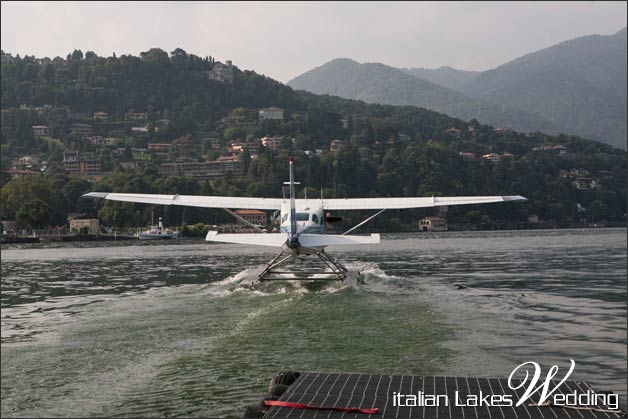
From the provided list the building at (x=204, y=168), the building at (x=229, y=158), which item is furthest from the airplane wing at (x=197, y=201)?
the building at (x=229, y=158)

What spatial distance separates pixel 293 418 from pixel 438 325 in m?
9.21

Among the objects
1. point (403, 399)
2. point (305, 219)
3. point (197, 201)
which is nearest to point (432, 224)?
point (197, 201)

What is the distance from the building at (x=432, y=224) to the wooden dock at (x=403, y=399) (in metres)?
121

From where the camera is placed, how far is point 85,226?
10881cm

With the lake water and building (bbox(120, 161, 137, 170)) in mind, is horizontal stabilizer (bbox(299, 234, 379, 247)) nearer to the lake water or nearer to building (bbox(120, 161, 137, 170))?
the lake water

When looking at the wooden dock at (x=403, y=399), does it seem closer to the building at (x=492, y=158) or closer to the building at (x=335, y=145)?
the building at (x=492, y=158)

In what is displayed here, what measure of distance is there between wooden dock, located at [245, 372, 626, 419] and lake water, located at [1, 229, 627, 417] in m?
1.10

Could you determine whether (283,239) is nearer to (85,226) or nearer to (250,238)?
(250,238)

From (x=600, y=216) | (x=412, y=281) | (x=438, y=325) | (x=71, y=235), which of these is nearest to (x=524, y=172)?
(x=600, y=216)

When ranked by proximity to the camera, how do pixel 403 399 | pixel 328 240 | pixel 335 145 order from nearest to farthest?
pixel 403 399
pixel 328 240
pixel 335 145

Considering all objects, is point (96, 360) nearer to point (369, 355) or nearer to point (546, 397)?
point (369, 355)

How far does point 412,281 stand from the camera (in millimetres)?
29906

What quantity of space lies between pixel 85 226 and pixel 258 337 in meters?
97.2

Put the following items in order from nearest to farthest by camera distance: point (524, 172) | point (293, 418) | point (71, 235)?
point (293, 418) → point (71, 235) → point (524, 172)
